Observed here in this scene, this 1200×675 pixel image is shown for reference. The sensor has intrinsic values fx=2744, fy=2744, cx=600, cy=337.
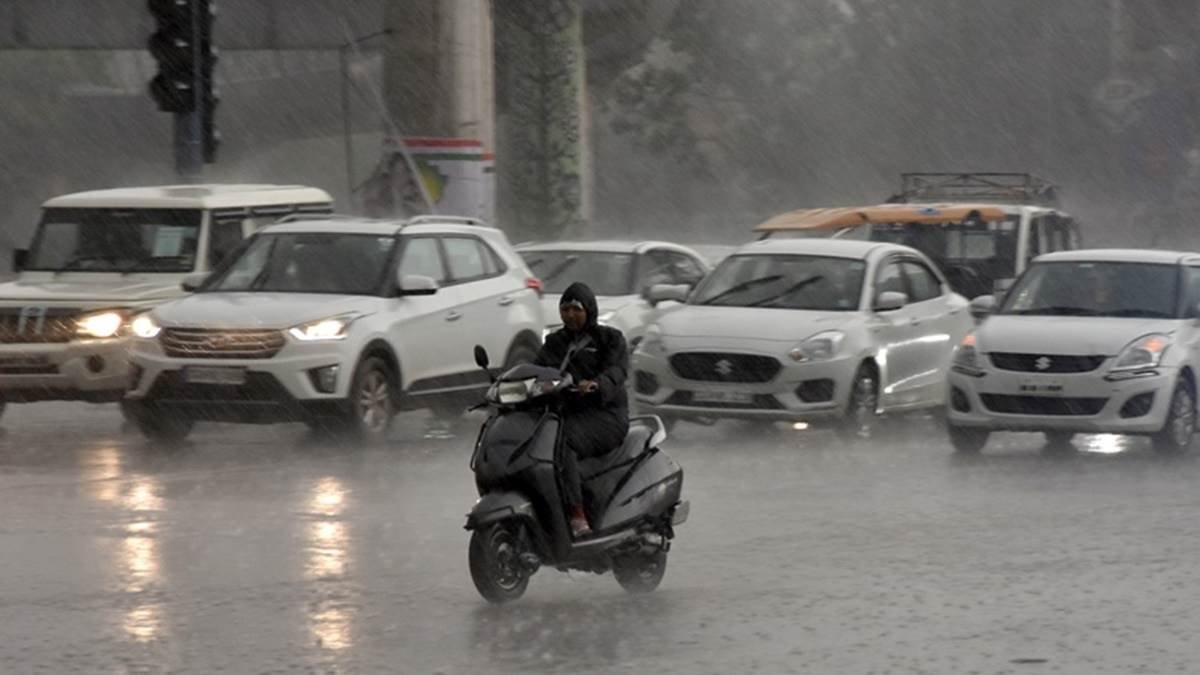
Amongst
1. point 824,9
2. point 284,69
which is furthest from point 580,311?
point 824,9

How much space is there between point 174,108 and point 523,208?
17587mm

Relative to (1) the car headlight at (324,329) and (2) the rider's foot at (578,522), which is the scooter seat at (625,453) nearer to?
(2) the rider's foot at (578,522)

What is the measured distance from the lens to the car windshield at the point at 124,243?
69.6 ft

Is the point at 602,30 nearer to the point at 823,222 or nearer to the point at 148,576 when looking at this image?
the point at 823,222

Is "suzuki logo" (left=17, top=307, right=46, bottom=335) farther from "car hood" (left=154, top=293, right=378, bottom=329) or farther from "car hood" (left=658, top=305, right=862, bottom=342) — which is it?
"car hood" (left=658, top=305, right=862, bottom=342)

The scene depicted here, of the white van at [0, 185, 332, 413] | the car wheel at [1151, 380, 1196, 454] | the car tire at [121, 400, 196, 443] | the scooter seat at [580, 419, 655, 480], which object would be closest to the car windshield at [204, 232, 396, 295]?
the white van at [0, 185, 332, 413]

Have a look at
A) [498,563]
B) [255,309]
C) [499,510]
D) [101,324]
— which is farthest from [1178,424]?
[499,510]

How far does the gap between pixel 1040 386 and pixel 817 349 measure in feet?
6.09

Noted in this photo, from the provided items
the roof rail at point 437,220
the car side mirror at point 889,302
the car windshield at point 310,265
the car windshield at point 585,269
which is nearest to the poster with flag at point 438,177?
the car windshield at point 585,269

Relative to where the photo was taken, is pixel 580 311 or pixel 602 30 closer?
pixel 580 311

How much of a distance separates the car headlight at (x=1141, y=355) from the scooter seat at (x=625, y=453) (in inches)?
281

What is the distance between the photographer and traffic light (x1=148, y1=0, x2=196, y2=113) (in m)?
20.8

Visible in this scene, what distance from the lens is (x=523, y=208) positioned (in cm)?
3831

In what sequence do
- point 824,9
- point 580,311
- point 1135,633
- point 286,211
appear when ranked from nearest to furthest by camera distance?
point 1135,633
point 580,311
point 286,211
point 824,9
